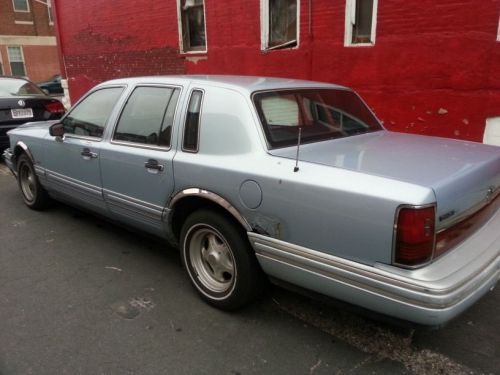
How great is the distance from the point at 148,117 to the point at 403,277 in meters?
2.32

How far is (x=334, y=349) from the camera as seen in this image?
271 centimetres

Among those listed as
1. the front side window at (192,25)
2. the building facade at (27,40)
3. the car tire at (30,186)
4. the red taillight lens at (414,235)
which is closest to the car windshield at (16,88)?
the front side window at (192,25)

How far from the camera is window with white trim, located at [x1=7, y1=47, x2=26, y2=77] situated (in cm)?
2884

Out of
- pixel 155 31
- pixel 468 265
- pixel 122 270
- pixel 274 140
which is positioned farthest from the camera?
pixel 155 31

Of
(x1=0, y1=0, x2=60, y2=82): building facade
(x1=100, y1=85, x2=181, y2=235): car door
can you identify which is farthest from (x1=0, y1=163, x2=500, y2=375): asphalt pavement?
(x1=0, y1=0, x2=60, y2=82): building facade

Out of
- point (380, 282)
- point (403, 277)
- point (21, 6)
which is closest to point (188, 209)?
point (380, 282)

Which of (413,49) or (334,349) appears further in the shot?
(413,49)

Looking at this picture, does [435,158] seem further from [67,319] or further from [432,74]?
[432,74]

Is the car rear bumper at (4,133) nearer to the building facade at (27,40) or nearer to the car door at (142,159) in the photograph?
the car door at (142,159)

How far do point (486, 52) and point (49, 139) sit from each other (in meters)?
5.05

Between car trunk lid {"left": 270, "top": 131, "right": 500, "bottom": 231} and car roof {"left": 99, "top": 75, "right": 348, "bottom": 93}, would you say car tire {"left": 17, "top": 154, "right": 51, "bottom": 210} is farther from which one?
car trunk lid {"left": 270, "top": 131, "right": 500, "bottom": 231}

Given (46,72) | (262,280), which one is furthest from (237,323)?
(46,72)

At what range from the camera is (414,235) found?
2135 mm

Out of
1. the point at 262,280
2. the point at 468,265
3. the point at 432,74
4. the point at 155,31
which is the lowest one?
the point at 262,280
